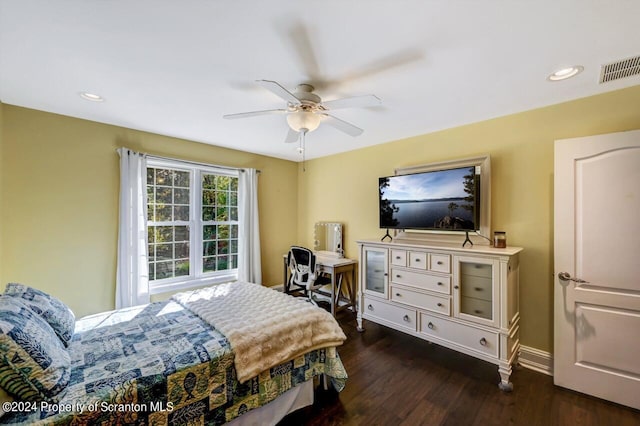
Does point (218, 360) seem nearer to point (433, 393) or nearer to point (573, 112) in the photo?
point (433, 393)

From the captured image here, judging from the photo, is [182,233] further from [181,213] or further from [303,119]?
[303,119]

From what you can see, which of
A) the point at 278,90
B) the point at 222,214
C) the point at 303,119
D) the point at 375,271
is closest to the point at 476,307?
the point at 375,271

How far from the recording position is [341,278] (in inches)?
148

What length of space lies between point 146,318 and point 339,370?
5.10 ft

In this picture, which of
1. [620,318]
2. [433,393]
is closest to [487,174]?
[620,318]

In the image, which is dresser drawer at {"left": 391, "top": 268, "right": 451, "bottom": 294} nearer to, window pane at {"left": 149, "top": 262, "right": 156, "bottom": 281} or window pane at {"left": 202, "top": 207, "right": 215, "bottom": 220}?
window pane at {"left": 202, "top": 207, "right": 215, "bottom": 220}

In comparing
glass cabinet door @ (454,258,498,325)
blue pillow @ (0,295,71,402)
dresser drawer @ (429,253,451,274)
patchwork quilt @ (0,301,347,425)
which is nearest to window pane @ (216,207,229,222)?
patchwork quilt @ (0,301,347,425)

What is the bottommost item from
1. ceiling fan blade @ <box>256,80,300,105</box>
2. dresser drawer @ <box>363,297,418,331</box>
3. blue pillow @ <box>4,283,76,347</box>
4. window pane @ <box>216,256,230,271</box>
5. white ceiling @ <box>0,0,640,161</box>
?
dresser drawer @ <box>363,297,418,331</box>

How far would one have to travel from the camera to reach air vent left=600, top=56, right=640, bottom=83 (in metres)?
1.71

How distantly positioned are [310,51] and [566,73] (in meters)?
1.85

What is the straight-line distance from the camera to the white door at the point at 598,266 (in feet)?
6.15

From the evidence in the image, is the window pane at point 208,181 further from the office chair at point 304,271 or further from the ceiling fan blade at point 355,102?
the ceiling fan blade at point 355,102

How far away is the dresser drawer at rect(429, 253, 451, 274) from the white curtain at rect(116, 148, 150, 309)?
3.31 m

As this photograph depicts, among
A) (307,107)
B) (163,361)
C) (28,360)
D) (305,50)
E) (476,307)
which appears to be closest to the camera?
(28,360)
